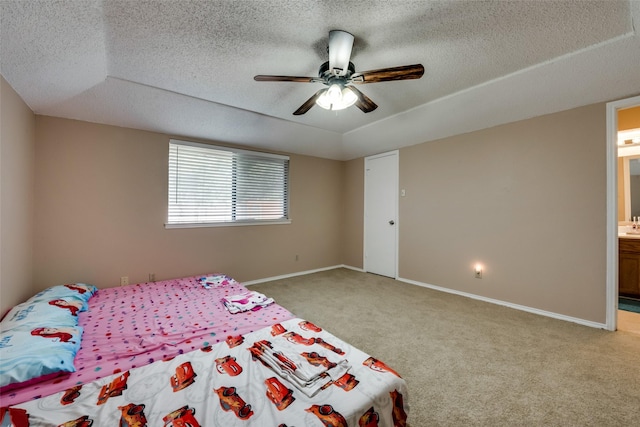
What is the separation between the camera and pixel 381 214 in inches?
191

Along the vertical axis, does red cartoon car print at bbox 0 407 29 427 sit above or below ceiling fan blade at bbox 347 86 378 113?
below

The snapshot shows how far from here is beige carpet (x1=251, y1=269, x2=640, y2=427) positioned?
157cm

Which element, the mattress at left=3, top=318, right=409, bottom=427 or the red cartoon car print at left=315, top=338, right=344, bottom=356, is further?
the red cartoon car print at left=315, top=338, right=344, bottom=356

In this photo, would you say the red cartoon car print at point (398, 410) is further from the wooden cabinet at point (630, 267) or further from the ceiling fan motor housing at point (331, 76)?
the wooden cabinet at point (630, 267)

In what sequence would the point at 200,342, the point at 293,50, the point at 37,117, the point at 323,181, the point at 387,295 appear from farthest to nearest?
1. the point at 323,181
2. the point at 387,295
3. the point at 37,117
4. the point at 293,50
5. the point at 200,342

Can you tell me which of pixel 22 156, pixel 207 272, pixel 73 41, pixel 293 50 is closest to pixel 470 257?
pixel 293 50

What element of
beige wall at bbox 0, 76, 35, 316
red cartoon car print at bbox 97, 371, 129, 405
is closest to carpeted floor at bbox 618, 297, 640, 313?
red cartoon car print at bbox 97, 371, 129, 405

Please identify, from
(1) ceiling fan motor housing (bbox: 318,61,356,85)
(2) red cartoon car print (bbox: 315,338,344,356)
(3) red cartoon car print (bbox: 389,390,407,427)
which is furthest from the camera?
(1) ceiling fan motor housing (bbox: 318,61,356,85)

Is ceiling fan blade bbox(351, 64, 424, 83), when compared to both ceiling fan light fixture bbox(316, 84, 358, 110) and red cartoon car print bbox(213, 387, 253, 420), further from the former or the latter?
red cartoon car print bbox(213, 387, 253, 420)

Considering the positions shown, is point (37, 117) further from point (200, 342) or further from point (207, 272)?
point (200, 342)

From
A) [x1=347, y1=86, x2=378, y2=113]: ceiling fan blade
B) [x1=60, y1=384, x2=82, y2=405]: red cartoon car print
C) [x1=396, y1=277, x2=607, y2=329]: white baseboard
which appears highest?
[x1=347, y1=86, x2=378, y2=113]: ceiling fan blade

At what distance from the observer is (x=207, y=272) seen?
388cm

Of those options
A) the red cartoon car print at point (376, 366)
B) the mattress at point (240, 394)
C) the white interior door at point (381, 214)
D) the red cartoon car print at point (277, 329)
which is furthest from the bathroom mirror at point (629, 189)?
the red cartoon car print at point (277, 329)

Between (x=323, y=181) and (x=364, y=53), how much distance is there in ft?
10.5
